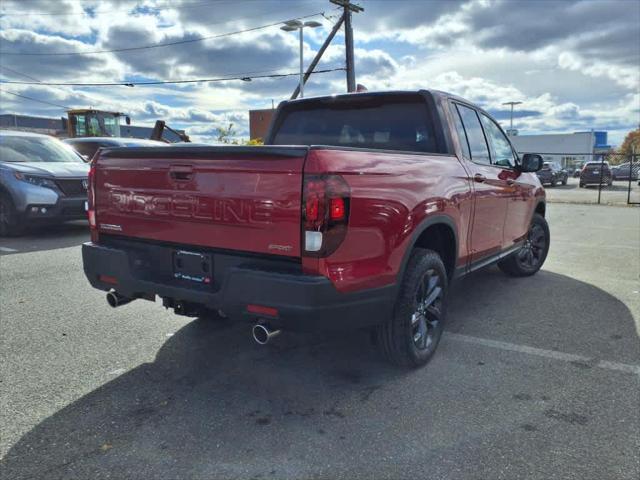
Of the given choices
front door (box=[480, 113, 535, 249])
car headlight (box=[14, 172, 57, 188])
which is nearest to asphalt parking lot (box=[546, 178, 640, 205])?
front door (box=[480, 113, 535, 249])

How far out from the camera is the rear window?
13.5ft

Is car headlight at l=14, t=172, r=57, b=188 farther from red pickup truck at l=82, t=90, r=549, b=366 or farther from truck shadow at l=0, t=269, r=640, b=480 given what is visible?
red pickup truck at l=82, t=90, r=549, b=366

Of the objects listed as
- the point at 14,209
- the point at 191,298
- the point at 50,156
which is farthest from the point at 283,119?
the point at 50,156

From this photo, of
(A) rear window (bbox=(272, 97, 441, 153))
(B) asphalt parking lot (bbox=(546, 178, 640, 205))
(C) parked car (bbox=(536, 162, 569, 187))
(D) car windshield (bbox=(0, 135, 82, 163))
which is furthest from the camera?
(C) parked car (bbox=(536, 162, 569, 187))

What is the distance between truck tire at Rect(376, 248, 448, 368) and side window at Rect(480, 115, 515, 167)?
1.80 m

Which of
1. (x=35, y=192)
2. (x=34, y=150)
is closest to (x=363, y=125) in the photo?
(x=35, y=192)

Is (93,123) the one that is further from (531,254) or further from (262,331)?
(262,331)

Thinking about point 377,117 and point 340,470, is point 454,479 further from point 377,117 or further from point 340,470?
point 377,117

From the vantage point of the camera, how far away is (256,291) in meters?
2.74

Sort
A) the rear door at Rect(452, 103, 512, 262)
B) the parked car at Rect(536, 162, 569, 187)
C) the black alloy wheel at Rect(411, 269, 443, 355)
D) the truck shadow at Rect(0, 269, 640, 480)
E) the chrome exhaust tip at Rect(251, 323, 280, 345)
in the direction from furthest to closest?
the parked car at Rect(536, 162, 569, 187) < the rear door at Rect(452, 103, 512, 262) < the black alloy wheel at Rect(411, 269, 443, 355) < the chrome exhaust tip at Rect(251, 323, 280, 345) < the truck shadow at Rect(0, 269, 640, 480)

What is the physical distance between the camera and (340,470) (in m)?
2.43

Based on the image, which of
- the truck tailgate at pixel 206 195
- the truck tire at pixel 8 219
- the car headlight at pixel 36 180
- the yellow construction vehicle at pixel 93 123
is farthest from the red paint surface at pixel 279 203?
the yellow construction vehicle at pixel 93 123

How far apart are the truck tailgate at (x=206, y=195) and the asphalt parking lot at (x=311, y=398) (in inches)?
36.7

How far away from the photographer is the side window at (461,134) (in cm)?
420
